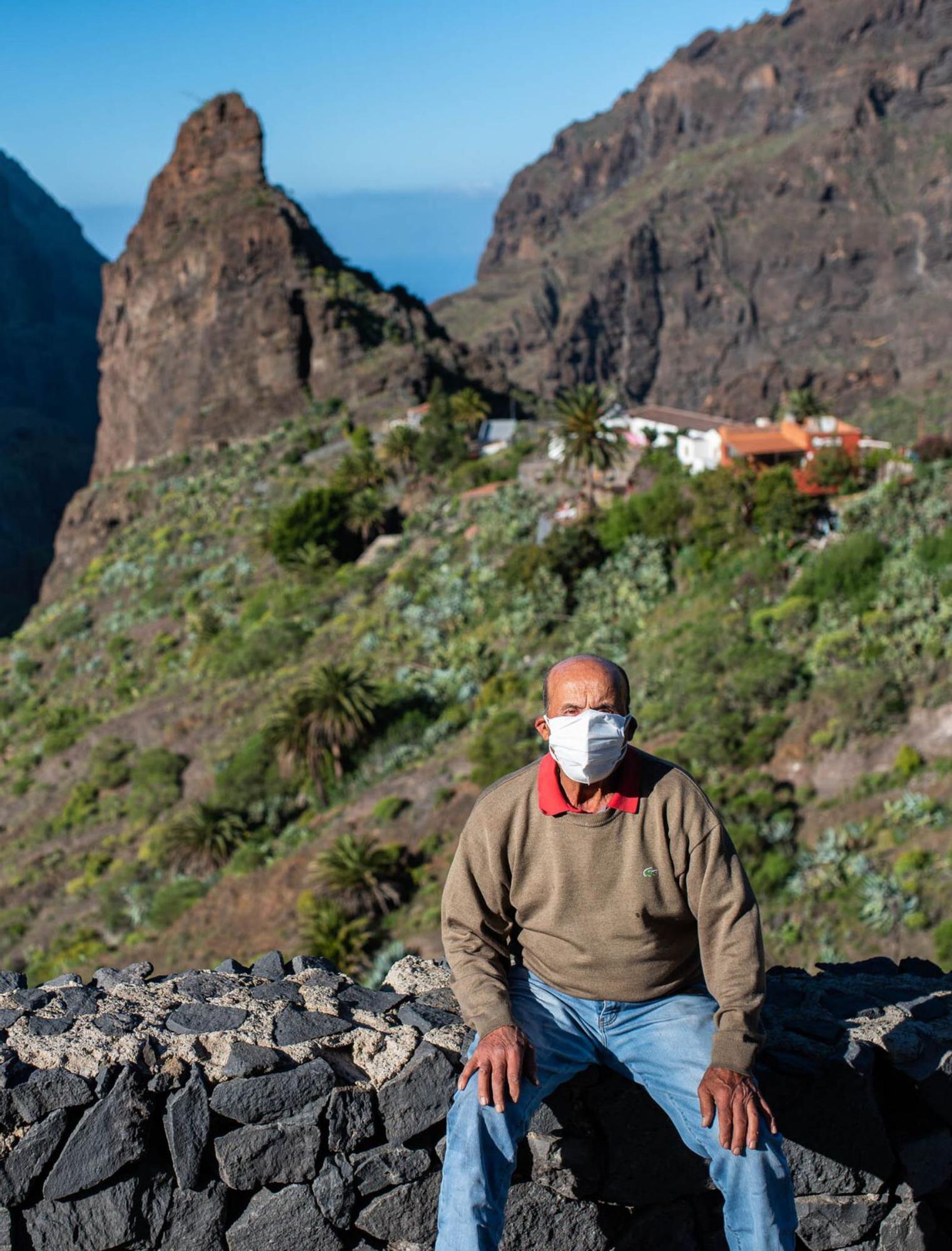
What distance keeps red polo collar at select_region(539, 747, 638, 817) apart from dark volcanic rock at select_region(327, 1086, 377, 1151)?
119cm

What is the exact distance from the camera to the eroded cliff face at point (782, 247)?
156 meters

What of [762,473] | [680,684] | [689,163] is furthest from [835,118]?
[680,684]

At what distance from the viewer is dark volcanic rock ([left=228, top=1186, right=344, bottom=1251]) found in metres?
3.73

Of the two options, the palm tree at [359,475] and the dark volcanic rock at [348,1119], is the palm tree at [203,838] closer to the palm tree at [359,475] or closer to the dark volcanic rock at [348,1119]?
the palm tree at [359,475]

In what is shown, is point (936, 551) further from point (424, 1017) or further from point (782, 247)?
point (782, 247)

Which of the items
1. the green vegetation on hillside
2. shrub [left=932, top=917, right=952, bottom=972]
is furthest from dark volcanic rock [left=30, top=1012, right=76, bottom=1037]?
the green vegetation on hillside

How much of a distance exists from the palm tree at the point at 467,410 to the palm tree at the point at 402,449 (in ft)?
11.9

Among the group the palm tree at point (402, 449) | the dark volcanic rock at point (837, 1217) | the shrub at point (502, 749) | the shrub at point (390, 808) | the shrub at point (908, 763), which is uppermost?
the palm tree at point (402, 449)

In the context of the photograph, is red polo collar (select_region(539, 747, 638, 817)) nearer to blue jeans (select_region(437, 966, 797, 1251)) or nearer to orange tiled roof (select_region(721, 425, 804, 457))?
→ blue jeans (select_region(437, 966, 797, 1251))

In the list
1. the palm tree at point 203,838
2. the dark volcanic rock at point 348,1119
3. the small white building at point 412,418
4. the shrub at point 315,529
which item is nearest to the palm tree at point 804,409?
the small white building at point 412,418

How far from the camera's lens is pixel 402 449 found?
58.8 m

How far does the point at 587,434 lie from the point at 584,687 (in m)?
42.4

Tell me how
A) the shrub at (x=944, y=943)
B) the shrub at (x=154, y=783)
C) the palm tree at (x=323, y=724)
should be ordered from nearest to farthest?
the shrub at (x=944, y=943)
the palm tree at (x=323, y=724)
the shrub at (x=154, y=783)

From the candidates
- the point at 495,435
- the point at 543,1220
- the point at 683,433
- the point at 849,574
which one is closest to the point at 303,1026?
the point at 543,1220
